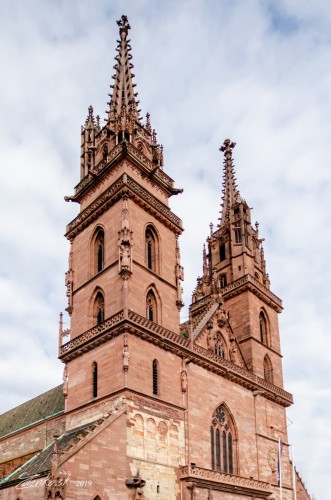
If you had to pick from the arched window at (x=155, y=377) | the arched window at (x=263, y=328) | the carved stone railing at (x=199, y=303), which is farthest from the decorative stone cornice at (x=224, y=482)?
the carved stone railing at (x=199, y=303)

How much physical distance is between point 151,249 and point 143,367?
7.65 metres

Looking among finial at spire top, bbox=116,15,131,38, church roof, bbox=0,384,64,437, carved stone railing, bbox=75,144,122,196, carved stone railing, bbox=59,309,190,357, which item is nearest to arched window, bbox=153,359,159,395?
carved stone railing, bbox=59,309,190,357

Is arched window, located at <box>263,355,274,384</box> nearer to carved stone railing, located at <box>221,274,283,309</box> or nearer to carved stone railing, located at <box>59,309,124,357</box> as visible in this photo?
carved stone railing, located at <box>221,274,283,309</box>

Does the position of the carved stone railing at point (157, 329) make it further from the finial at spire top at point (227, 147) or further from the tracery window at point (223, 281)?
the finial at spire top at point (227, 147)

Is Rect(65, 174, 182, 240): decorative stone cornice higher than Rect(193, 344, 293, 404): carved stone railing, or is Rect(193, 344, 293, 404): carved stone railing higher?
Rect(65, 174, 182, 240): decorative stone cornice

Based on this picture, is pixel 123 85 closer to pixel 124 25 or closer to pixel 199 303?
pixel 124 25

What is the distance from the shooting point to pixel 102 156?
36844 mm

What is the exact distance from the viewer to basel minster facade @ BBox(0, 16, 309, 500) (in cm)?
2469

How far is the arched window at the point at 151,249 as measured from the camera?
105 ft

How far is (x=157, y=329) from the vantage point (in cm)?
2869

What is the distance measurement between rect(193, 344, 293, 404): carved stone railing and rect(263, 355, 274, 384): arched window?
37.9 inches

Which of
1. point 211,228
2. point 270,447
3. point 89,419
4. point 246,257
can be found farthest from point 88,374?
point 211,228

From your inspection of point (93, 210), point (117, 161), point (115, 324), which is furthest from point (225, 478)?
point (117, 161)

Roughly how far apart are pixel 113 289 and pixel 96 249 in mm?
4031
